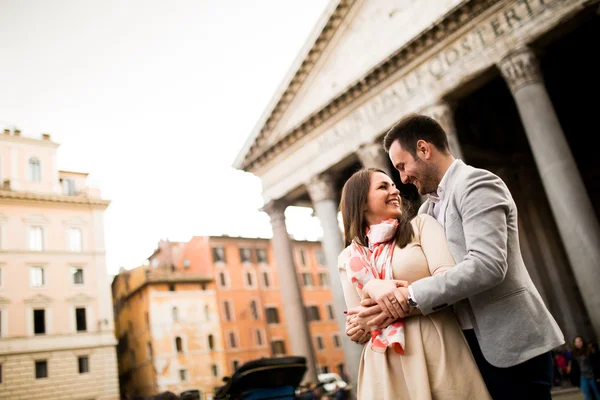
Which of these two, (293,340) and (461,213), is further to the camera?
(293,340)

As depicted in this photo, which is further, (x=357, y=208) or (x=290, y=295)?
(x=290, y=295)

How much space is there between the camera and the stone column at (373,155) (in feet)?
51.9

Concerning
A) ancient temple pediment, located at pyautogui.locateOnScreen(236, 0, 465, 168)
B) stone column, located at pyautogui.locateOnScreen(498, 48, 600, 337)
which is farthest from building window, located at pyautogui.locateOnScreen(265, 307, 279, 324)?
stone column, located at pyautogui.locateOnScreen(498, 48, 600, 337)

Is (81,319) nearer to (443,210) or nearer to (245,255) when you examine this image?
(245,255)

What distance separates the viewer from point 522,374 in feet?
6.98

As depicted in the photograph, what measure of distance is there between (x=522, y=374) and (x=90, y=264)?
29641 millimetres

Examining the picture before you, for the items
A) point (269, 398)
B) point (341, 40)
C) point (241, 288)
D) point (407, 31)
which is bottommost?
point (269, 398)

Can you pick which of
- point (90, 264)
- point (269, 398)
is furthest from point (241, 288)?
point (269, 398)

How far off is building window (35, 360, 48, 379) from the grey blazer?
2704 cm

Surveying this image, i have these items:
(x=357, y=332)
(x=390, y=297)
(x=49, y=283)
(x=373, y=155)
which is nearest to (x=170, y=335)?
(x=49, y=283)

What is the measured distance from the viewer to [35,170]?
26.1 m

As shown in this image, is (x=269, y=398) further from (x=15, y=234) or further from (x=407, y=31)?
(x=15, y=234)

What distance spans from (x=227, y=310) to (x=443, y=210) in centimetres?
3962

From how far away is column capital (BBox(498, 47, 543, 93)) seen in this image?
1223 centimetres
